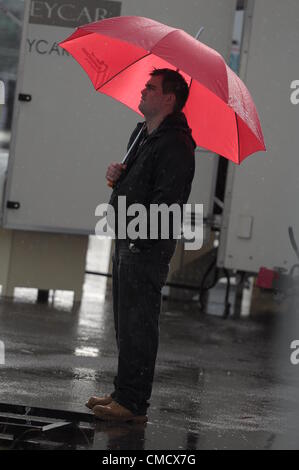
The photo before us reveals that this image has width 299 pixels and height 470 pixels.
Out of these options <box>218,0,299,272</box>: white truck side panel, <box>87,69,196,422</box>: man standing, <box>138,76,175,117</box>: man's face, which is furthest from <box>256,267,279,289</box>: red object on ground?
<box>138,76,175,117</box>: man's face

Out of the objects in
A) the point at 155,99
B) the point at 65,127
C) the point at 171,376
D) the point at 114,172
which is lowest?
the point at 171,376

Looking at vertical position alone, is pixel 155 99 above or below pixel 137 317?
above

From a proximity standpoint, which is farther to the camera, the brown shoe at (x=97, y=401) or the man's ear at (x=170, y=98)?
the brown shoe at (x=97, y=401)

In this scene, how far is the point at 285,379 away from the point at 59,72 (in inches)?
161

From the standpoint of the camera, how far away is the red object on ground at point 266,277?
37.9 feet

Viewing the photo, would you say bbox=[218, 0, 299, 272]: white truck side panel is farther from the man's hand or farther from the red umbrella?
the man's hand

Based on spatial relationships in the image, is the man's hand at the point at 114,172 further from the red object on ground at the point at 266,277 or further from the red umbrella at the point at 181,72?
the red object on ground at the point at 266,277

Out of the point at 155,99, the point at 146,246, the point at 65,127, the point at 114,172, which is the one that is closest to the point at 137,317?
the point at 146,246

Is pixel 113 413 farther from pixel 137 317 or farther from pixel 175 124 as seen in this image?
pixel 175 124

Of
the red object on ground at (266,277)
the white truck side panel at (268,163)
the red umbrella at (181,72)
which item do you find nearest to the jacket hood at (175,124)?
the red umbrella at (181,72)

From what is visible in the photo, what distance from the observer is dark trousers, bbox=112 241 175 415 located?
21.2ft

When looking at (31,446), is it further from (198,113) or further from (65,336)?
(65,336)

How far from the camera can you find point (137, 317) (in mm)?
6484

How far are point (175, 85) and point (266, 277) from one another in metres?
5.33
